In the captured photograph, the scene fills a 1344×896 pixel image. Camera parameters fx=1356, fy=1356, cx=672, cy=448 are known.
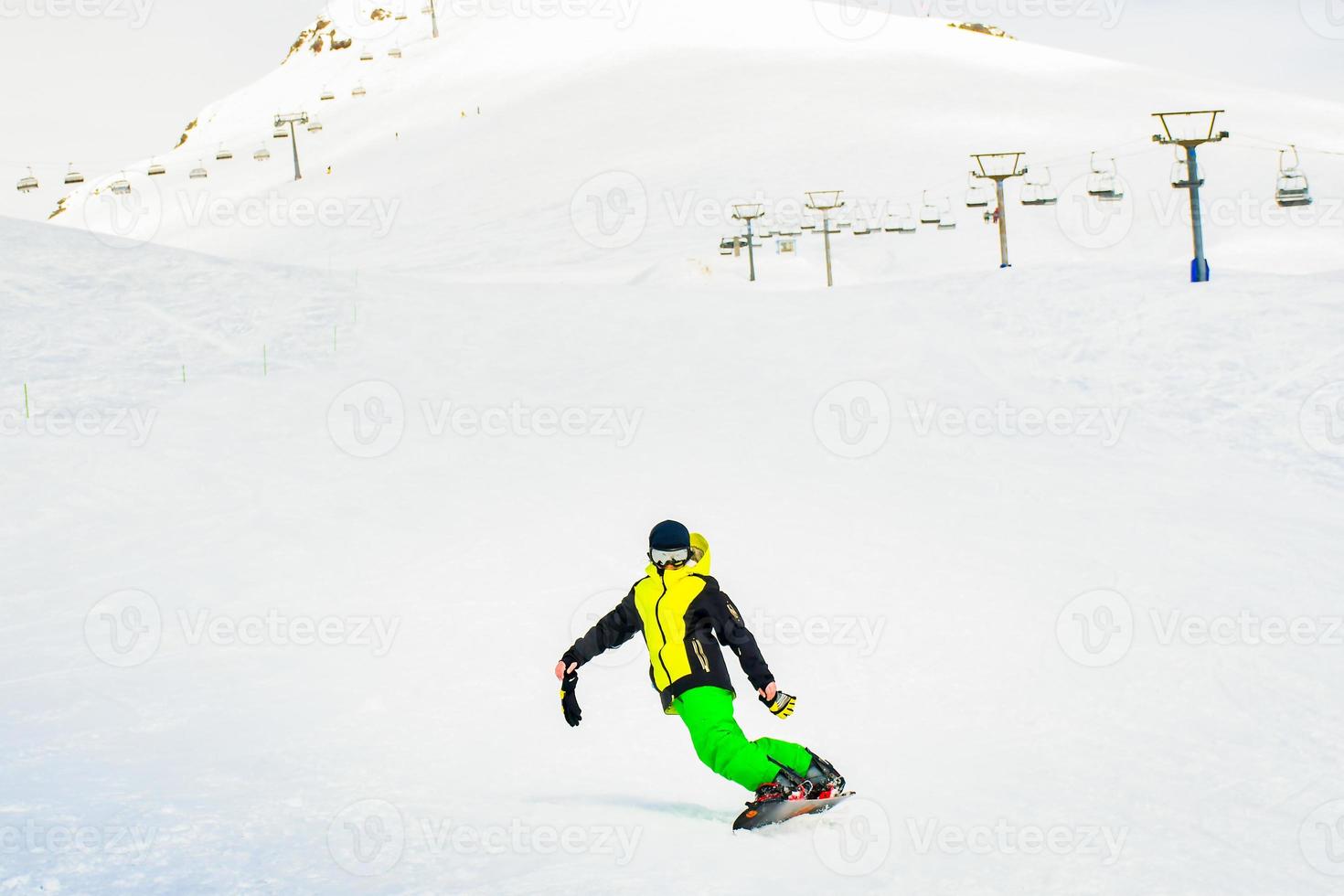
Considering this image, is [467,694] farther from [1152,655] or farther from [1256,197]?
[1256,197]

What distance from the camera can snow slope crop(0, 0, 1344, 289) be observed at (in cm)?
5262

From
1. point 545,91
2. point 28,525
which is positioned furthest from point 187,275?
point 545,91

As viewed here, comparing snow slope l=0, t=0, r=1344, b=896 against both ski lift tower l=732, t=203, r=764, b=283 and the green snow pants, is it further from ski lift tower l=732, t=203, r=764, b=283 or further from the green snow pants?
ski lift tower l=732, t=203, r=764, b=283

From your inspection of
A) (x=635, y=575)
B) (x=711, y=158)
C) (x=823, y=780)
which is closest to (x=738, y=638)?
(x=823, y=780)

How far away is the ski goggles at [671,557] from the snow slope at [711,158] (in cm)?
3913

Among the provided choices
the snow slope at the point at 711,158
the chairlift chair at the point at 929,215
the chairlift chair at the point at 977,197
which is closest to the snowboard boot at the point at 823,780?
the chairlift chair at the point at 977,197

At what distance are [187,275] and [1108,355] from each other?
1233cm

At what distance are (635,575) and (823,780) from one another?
14.6ft

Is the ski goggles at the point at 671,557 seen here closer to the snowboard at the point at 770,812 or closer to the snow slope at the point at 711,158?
the snowboard at the point at 770,812

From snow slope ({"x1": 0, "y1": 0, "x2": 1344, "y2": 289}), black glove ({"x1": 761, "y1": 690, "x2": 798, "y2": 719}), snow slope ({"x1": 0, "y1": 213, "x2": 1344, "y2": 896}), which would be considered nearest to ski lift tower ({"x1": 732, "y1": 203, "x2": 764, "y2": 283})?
snow slope ({"x1": 0, "y1": 0, "x2": 1344, "y2": 289})

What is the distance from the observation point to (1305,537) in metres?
11.5

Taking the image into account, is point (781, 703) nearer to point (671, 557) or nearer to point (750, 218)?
point (671, 557)

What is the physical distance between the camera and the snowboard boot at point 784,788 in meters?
5.64

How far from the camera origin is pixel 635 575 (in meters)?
10.1
